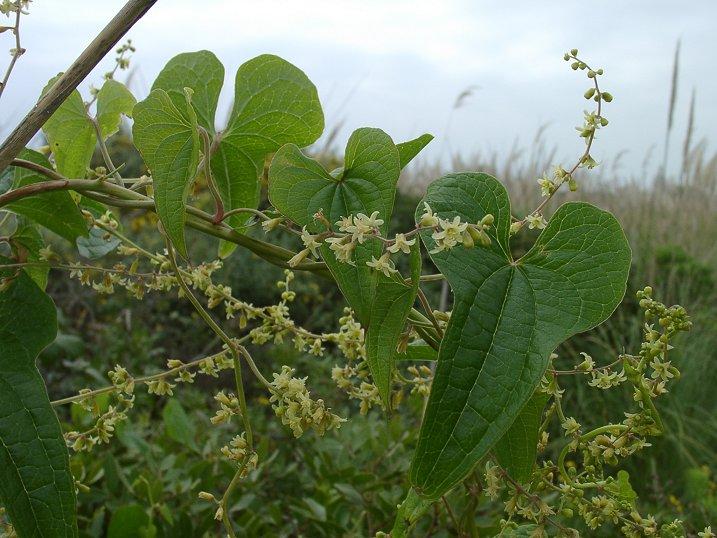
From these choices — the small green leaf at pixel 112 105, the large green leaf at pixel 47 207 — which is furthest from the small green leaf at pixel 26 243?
the small green leaf at pixel 112 105

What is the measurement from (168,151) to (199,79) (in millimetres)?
205

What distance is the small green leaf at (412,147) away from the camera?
2.28ft

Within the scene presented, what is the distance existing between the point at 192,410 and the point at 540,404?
2237mm

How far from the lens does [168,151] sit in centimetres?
70

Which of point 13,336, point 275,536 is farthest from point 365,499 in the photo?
point 13,336

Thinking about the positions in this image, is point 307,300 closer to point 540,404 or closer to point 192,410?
point 192,410

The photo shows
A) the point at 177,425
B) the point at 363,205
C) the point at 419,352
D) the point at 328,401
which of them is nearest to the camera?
the point at 363,205

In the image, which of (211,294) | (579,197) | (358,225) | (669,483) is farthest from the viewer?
(579,197)

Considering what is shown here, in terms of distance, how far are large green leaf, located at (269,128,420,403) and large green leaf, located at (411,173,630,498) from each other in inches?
1.9

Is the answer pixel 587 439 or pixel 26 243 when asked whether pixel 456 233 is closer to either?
pixel 587 439

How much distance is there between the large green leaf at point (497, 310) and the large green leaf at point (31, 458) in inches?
12.9

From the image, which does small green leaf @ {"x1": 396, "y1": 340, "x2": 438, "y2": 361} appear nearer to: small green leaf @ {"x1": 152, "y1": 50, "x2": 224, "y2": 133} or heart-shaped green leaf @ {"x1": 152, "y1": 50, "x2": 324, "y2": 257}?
heart-shaped green leaf @ {"x1": 152, "y1": 50, "x2": 324, "y2": 257}

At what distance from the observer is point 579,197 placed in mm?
5504

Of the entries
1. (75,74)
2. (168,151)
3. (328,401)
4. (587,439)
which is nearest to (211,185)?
(168,151)
